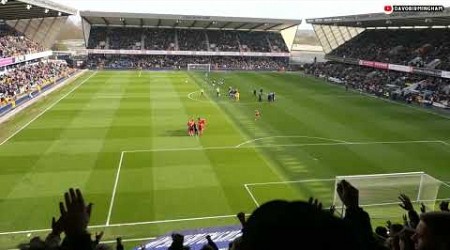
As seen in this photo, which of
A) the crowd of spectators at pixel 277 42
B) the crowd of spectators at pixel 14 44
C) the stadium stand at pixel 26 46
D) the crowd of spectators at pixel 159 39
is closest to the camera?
the stadium stand at pixel 26 46

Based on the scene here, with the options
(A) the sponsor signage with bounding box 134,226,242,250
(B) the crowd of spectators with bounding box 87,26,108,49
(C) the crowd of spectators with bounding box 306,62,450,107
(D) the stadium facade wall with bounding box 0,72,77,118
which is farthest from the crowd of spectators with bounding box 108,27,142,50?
(A) the sponsor signage with bounding box 134,226,242,250

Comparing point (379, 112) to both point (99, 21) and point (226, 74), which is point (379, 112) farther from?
point (99, 21)

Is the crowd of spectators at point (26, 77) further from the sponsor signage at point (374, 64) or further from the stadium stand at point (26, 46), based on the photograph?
the sponsor signage at point (374, 64)

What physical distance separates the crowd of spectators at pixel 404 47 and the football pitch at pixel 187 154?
14250 mm

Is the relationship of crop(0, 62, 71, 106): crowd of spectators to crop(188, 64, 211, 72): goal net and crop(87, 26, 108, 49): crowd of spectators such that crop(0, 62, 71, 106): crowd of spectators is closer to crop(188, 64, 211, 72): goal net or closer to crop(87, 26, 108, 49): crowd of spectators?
crop(87, 26, 108, 49): crowd of spectators

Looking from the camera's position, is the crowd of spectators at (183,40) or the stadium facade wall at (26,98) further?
the crowd of spectators at (183,40)

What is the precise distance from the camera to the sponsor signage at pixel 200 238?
607 inches

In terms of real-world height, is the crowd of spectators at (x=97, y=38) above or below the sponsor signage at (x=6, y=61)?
above

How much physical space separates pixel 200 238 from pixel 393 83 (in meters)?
48.3

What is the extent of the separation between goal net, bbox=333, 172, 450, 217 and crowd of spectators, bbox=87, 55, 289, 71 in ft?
216

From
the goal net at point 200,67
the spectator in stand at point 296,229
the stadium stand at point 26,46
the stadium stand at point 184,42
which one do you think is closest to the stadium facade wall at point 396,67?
the stadium stand at point 184,42

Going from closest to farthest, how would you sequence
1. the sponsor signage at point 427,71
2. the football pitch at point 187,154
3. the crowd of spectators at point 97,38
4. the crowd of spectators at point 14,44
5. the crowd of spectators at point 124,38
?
the football pitch at point 187,154 < the sponsor signage at point 427,71 < the crowd of spectators at point 14,44 < the crowd of spectators at point 97,38 < the crowd of spectators at point 124,38

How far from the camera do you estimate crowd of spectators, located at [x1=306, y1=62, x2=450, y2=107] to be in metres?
48.2

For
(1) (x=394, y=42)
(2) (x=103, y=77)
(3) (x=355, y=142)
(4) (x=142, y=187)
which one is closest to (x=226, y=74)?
(2) (x=103, y=77)
